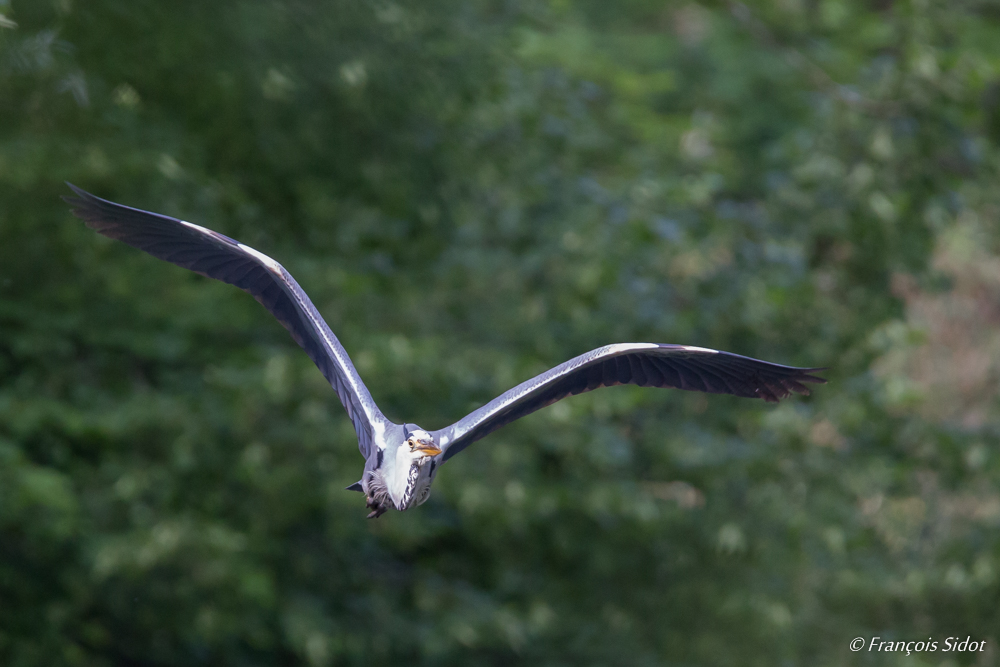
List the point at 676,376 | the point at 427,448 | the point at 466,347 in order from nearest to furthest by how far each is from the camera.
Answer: the point at 427,448
the point at 676,376
the point at 466,347

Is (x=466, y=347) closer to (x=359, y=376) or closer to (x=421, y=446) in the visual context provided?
(x=359, y=376)

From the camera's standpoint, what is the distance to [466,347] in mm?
6516

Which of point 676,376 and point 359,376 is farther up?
point 676,376

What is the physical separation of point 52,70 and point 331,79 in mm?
1414

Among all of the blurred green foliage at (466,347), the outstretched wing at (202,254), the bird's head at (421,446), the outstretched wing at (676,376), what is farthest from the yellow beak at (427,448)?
the blurred green foliage at (466,347)

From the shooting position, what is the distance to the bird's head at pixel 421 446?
8.96 feet

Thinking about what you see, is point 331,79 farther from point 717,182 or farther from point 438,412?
point 717,182

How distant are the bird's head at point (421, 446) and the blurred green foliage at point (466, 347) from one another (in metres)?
2.74

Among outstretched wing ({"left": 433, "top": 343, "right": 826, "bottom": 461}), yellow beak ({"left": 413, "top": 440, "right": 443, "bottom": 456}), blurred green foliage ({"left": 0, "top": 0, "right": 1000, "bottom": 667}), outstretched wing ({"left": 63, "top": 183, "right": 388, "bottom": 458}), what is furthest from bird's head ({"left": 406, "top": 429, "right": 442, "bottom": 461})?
blurred green foliage ({"left": 0, "top": 0, "right": 1000, "bottom": 667})

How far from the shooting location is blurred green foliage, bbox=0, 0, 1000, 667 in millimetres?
5527

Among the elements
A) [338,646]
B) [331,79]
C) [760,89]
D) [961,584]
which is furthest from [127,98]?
[760,89]

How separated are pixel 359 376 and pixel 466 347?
3.18 metres

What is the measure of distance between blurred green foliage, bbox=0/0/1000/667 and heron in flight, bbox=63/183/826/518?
1.52m

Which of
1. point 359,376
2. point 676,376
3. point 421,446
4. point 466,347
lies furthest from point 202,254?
point 466,347
